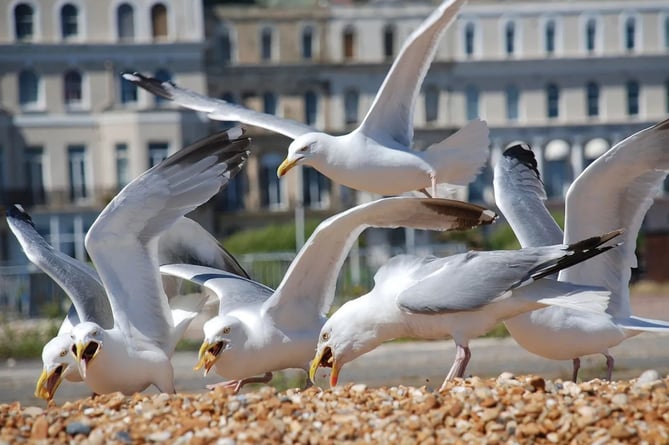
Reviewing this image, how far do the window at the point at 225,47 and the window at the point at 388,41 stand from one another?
590 centimetres

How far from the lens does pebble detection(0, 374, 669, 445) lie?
23.1ft

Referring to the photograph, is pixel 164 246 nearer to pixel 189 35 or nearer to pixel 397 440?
pixel 397 440

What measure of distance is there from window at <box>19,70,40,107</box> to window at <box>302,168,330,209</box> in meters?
10.2

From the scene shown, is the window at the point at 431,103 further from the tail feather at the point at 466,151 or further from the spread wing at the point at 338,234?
the spread wing at the point at 338,234

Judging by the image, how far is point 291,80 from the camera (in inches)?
2010

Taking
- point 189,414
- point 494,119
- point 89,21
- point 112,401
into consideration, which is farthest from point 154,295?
point 494,119

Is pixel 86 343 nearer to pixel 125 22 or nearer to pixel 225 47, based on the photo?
pixel 125 22

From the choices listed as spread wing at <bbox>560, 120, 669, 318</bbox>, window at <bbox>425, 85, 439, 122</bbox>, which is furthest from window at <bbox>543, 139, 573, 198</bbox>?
spread wing at <bbox>560, 120, 669, 318</bbox>

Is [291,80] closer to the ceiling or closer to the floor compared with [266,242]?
closer to the ceiling

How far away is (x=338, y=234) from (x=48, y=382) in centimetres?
239

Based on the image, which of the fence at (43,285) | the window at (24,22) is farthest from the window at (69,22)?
the fence at (43,285)

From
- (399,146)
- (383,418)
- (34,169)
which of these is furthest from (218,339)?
(34,169)

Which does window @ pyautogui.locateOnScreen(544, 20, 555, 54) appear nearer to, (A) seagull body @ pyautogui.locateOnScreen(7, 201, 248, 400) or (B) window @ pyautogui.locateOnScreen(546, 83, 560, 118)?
(B) window @ pyautogui.locateOnScreen(546, 83, 560, 118)

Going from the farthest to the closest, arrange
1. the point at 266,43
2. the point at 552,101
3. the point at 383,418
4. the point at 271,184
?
the point at 552,101 → the point at 266,43 → the point at 271,184 → the point at 383,418
